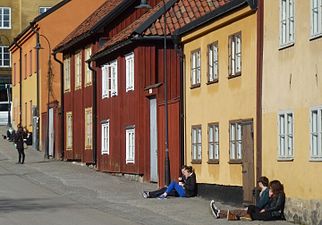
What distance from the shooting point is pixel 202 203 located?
26312mm

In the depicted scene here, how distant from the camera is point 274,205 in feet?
69.2

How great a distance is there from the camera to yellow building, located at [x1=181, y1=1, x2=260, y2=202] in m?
23.8

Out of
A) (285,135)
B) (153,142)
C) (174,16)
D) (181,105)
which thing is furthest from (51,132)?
(285,135)

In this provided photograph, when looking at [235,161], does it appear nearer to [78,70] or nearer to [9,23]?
[78,70]

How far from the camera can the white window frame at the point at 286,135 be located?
20.9m

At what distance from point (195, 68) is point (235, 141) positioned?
4.69 meters

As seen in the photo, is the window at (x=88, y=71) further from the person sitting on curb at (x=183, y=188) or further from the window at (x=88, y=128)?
the person sitting on curb at (x=183, y=188)

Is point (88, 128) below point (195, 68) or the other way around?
below

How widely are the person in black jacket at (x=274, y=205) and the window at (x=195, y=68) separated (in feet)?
26.8

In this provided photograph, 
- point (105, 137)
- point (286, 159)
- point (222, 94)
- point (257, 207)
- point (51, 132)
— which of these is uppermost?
point (222, 94)

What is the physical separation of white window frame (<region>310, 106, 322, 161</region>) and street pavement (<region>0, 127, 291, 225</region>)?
1.96 m

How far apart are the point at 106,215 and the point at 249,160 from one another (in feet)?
12.2

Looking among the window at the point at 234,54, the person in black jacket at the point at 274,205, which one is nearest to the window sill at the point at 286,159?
the person in black jacket at the point at 274,205

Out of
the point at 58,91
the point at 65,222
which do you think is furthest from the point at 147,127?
the point at 58,91
